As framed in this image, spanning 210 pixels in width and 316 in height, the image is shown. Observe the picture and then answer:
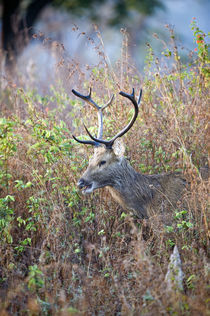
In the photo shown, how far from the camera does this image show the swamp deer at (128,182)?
5.30m

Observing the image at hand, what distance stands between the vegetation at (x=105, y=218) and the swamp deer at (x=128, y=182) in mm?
189

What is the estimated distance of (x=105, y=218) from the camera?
5453 millimetres

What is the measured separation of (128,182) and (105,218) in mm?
567

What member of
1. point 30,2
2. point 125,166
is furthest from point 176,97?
point 30,2

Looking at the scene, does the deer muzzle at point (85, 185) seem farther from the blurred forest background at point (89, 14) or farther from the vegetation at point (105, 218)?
the blurred forest background at point (89, 14)

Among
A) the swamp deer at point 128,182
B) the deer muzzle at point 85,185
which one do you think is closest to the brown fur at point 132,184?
the swamp deer at point 128,182

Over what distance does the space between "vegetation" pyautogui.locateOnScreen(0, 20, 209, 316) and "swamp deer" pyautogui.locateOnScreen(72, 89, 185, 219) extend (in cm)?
19

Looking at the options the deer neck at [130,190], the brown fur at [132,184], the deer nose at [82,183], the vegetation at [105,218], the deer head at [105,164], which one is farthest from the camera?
the deer neck at [130,190]

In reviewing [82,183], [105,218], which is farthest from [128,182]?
[82,183]

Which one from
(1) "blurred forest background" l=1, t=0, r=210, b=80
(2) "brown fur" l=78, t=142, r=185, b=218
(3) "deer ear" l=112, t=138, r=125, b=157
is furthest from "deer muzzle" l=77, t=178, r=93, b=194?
(1) "blurred forest background" l=1, t=0, r=210, b=80

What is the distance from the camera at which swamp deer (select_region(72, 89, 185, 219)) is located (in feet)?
17.4

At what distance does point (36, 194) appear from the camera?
5.46m

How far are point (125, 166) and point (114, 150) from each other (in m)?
0.28

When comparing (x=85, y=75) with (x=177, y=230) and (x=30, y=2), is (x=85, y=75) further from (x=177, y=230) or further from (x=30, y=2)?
(x=30, y=2)
